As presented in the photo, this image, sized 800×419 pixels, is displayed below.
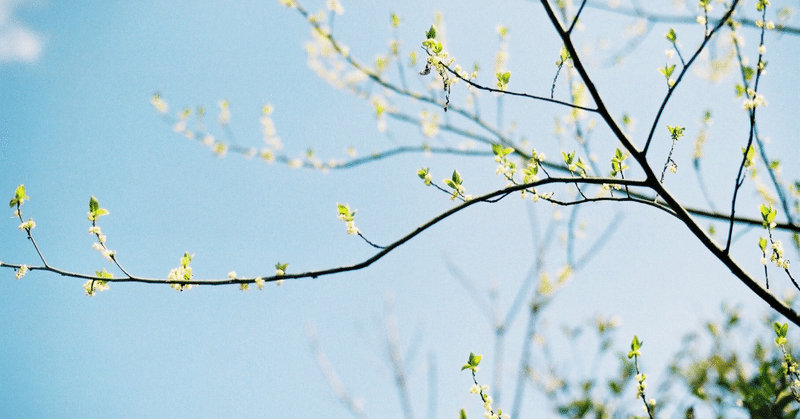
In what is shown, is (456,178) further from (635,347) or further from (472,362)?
(635,347)

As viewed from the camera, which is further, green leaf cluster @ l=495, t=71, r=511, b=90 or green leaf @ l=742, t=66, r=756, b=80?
green leaf @ l=742, t=66, r=756, b=80

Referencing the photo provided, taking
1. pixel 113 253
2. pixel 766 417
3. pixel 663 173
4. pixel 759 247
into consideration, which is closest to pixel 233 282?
pixel 113 253

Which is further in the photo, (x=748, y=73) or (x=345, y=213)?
(x=748, y=73)

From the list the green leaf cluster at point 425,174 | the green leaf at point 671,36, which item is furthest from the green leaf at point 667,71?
the green leaf cluster at point 425,174

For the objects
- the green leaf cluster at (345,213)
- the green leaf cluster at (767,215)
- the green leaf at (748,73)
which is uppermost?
the green leaf at (748,73)

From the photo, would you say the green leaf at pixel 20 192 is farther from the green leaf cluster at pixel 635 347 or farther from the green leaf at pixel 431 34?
the green leaf cluster at pixel 635 347

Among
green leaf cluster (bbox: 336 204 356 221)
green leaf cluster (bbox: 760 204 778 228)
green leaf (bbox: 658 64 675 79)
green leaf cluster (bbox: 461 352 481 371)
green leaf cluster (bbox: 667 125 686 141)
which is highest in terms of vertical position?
green leaf (bbox: 658 64 675 79)

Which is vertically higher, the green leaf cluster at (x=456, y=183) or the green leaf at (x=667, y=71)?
the green leaf at (x=667, y=71)

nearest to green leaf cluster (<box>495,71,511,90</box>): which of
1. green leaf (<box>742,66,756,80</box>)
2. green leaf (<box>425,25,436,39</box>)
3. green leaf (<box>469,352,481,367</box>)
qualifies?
green leaf (<box>425,25,436,39</box>)

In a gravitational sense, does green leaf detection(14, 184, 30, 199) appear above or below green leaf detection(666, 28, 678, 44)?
below

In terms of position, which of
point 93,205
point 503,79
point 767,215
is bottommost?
point 767,215

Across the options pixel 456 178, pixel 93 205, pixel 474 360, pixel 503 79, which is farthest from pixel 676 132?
pixel 93 205

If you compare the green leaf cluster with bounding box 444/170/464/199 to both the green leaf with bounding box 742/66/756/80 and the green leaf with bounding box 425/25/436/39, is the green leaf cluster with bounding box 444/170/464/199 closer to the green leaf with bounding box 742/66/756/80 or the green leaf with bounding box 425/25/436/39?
the green leaf with bounding box 425/25/436/39

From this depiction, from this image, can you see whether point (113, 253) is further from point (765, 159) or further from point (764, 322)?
point (764, 322)
